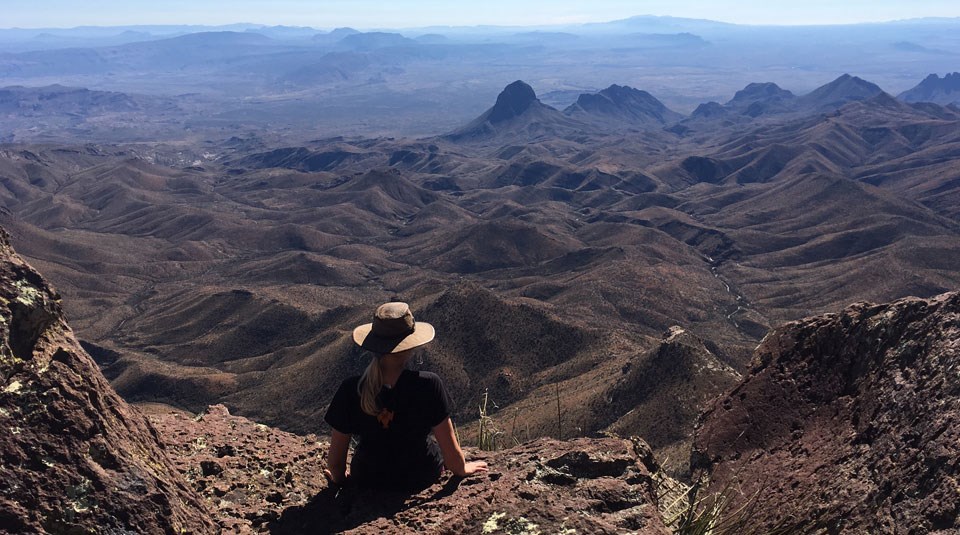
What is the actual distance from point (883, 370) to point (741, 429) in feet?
8.11

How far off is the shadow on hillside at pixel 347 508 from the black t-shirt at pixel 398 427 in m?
0.14

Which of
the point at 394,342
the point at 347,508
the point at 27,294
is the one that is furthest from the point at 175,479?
the point at 394,342

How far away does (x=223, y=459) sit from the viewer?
24.7 feet

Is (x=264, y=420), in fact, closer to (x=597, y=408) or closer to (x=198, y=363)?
(x=198, y=363)

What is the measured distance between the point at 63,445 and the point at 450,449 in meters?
3.51

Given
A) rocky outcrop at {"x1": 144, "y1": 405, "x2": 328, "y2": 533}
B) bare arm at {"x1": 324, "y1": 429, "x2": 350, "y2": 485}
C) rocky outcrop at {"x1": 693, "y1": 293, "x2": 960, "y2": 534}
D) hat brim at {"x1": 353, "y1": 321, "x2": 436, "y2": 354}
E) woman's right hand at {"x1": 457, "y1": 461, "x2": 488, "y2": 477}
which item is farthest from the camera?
rocky outcrop at {"x1": 693, "y1": 293, "x2": 960, "y2": 534}

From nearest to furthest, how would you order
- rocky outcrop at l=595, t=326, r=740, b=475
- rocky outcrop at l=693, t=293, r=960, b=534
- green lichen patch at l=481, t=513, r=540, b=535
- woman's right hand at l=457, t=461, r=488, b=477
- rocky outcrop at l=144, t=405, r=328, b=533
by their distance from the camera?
green lichen patch at l=481, t=513, r=540, b=535
rocky outcrop at l=144, t=405, r=328, b=533
woman's right hand at l=457, t=461, r=488, b=477
rocky outcrop at l=693, t=293, r=960, b=534
rocky outcrop at l=595, t=326, r=740, b=475

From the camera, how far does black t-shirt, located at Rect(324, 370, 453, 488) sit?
6.08 m

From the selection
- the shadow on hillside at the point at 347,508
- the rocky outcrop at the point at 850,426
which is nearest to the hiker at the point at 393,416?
the shadow on hillside at the point at 347,508

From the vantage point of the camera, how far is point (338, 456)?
645 centimetres

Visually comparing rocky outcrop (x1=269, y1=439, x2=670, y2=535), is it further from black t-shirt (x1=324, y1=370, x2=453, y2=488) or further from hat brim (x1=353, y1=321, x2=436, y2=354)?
hat brim (x1=353, y1=321, x2=436, y2=354)

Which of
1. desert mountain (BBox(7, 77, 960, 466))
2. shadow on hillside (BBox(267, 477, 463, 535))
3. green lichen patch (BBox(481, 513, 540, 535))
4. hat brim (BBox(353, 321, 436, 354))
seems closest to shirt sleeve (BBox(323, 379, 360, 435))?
hat brim (BBox(353, 321, 436, 354))

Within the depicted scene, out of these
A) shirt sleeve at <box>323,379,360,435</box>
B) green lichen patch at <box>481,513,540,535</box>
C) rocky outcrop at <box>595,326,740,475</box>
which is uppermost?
shirt sleeve at <box>323,379,360,435</box>

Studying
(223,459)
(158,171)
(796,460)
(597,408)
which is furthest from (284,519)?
(158,171)
